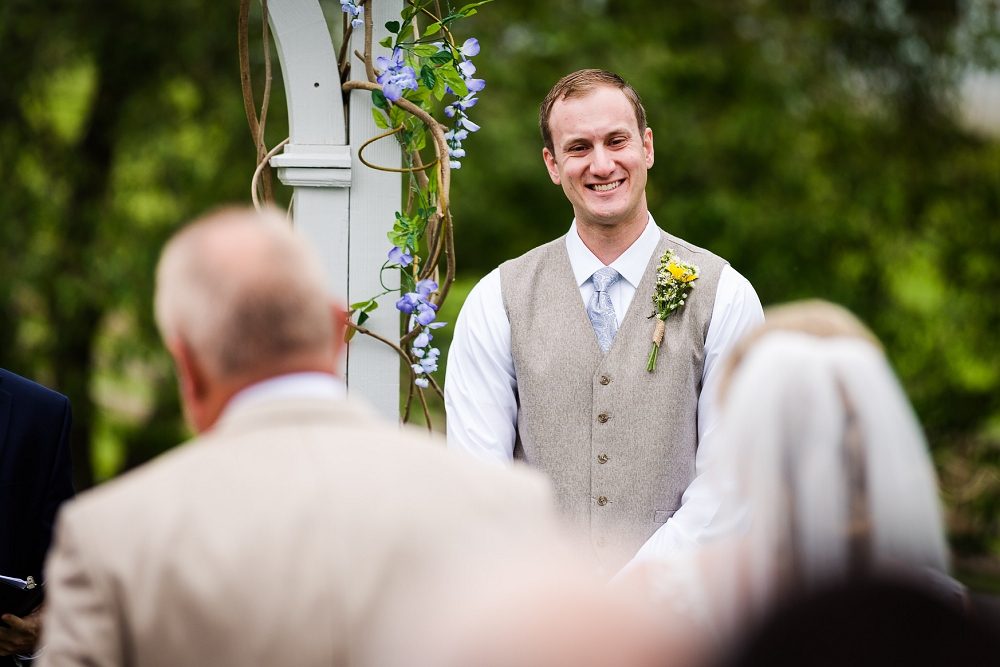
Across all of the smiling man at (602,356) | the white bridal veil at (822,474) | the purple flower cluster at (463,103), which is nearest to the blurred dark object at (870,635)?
the white bridal veil at (822,474)

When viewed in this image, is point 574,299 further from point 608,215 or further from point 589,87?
point 589,87

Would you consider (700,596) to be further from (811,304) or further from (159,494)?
(159,494)

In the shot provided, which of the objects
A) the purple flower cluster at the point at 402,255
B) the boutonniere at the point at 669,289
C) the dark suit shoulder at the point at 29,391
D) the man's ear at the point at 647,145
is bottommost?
the dark suit shoulder at the point at 29,391

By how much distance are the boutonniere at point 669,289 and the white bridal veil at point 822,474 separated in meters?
1.06

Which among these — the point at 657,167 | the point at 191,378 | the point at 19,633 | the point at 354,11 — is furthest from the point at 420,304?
the point at 657,167

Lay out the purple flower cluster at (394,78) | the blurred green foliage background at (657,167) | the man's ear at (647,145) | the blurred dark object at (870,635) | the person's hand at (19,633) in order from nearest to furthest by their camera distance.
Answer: the blurred dark object at (870,635) → the person's hand at (19,633) → the purple flower cluster at (394,78) → the man's ear at (647,145) → the blurred green foliage background at (657,167)

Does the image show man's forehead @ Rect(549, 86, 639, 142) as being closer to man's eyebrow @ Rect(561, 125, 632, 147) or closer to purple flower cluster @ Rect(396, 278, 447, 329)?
man's eyebrow @ Rect(561, 125, 632, 147)

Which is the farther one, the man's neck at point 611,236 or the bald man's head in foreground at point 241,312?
the man's neck at point 611,236

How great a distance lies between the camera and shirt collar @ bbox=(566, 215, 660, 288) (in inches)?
95.5

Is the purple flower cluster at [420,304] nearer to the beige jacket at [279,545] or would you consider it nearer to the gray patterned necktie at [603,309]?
the gray patterned necktie at [603,309]

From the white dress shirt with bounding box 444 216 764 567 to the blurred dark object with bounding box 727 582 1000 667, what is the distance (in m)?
1.24

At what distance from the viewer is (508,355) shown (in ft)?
7.94

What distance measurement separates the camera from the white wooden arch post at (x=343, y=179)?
7.59 ft

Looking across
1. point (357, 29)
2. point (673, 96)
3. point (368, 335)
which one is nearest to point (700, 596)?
point (368, 335)
